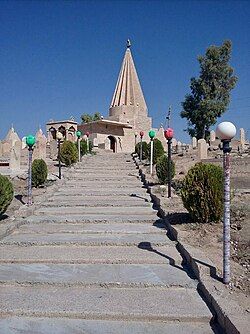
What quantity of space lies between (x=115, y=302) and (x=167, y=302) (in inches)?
21.6

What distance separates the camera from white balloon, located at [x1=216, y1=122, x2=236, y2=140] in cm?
364

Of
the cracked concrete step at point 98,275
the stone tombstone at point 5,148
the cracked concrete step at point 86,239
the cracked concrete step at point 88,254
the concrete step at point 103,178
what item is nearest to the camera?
the cracked concrete step at point 98,275

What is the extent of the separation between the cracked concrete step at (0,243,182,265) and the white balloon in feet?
6.26

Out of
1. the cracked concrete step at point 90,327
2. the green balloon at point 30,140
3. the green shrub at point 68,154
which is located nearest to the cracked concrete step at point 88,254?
the cracked concrete step at point 90,327

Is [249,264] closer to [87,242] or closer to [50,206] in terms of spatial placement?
[87,242]

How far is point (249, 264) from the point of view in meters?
4.07

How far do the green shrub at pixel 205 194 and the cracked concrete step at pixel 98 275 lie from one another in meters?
1.79

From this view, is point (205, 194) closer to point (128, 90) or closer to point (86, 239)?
point (86, 239)

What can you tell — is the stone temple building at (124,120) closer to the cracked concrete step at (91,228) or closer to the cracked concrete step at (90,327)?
the cracked concrete step at (91,228)

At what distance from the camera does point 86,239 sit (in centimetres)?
543

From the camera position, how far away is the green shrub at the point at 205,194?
18.8ft

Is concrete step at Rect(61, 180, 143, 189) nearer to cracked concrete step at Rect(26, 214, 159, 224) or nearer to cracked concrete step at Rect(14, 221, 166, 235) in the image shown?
cracked concrete step at Rect(26, 214, 159, 224)

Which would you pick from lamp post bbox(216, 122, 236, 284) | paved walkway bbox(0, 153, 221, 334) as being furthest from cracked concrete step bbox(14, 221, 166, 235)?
lamp post bbox(216, 122, 236, 284)

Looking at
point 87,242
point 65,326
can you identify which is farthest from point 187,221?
point 65,326
